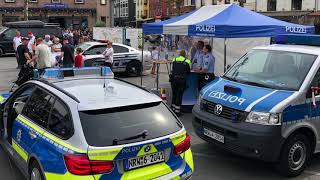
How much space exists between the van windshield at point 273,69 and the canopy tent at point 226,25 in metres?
2.53

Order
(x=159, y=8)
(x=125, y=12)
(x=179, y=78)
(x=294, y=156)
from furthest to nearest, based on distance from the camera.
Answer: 1. (x=125, y=12)
2. (x=159, y=8)
3. (x=179, y=78)
4. (x=294, y=156)

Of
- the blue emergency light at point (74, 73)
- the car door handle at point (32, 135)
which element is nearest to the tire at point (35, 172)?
the car door handle at point (32, 135)

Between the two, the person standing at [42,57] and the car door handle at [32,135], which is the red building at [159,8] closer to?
the person standing at [42,57]

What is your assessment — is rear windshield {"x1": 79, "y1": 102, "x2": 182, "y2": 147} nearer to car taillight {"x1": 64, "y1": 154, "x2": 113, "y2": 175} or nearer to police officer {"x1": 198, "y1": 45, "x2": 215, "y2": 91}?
car taillight {"x1": 64, "y1": 154, "x2": 113, "y2": 175}

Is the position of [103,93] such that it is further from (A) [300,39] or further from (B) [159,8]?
(B) [159,8]

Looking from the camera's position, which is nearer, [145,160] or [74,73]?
[145,160]

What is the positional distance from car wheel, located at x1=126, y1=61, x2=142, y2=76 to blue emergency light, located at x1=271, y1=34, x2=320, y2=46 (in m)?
10.3

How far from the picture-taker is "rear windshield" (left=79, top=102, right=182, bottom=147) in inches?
160

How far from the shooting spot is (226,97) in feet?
20.9

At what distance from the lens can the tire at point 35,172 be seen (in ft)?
14.5

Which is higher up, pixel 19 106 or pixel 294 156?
pixel 19 106

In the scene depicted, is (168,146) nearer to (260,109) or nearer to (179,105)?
(260,109)

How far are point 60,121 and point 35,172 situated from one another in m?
0.70

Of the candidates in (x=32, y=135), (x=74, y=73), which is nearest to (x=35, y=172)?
(x=32, y=135)
